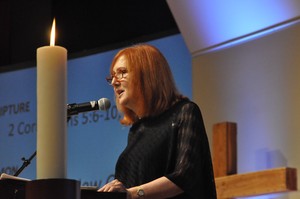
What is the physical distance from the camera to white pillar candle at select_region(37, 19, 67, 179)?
66 centimetres

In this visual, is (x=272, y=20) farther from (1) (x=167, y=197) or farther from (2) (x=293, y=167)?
(1) (x=167, y=197)

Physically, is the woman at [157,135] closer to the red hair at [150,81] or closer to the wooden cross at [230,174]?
the red hair at [150,81]

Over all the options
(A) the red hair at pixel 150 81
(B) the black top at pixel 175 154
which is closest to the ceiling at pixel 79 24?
(A) the red hair at pixel 150 81

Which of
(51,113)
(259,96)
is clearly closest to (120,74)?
(51,113)

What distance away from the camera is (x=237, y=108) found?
9.77 ft

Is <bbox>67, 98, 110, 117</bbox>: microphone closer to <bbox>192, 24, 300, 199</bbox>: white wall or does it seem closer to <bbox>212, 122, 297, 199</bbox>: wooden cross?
<bbox>212, 122, 297, 199</bbox>: wooden cross

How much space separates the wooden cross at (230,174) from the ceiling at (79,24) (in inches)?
38.5

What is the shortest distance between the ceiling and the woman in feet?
6.07

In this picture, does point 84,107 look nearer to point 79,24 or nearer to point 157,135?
point 157,135

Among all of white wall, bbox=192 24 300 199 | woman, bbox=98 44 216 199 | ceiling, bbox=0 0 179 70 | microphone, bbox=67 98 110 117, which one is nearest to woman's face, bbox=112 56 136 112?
woman, bbox=98 44 216 199

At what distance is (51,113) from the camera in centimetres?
67

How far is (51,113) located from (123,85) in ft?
3.21

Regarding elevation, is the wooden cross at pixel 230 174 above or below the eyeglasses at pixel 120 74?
below

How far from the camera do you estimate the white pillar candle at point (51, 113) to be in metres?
0.66
